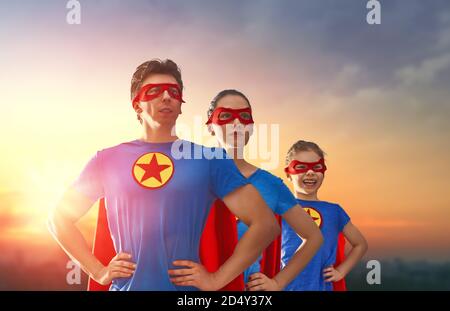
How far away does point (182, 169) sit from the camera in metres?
3.44

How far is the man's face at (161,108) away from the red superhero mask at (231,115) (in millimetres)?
792

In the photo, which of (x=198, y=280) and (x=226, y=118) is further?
(x=226, y=118)

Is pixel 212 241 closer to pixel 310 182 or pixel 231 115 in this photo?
pixel 231 115

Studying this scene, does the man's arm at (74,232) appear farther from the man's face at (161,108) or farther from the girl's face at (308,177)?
the girl's face at (308,177)

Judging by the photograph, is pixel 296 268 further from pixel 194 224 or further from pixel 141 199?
pixel 141 199

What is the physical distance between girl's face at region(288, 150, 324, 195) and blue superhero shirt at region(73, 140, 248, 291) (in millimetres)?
2337

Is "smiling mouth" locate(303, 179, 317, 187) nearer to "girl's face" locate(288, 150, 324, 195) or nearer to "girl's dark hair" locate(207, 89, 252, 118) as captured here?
"girl's face" locate(288, 150, 324, 195)

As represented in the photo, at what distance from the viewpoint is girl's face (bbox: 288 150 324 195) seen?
579cm

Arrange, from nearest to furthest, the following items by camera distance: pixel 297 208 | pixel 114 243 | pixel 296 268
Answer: pixel 114 243
pixel 296 268
pixel 297 208

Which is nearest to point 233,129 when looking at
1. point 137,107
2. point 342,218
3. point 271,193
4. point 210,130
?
point 210,130

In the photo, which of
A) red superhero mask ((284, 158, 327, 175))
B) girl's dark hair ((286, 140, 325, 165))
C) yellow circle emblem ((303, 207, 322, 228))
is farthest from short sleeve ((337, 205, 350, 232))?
girl's dark hair ((286, 140, 325, 165))

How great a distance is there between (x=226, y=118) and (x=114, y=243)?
4.64 feet

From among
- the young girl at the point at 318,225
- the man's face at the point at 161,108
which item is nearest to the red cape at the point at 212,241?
the man's face at the point at 161,108

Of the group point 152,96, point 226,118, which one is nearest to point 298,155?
point 226,118
